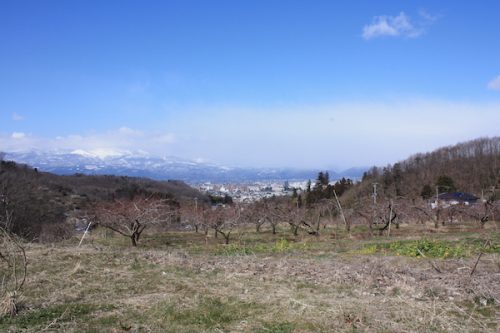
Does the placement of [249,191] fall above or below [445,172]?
below

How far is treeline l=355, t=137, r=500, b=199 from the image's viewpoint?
70.9 metres

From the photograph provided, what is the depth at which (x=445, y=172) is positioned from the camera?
8156 centimetres

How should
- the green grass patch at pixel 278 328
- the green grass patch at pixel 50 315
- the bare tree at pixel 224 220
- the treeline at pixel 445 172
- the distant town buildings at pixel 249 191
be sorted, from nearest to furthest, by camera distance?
the green grass patch at pixel 278 328 → the green grass patch at pixel 50 315 → the bare tree at pixel 224 220 → the treeline at pixel 445 172 → the distant town buildings at pixel 249 191

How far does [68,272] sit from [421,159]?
95104mm

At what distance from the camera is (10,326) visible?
586 centimetres

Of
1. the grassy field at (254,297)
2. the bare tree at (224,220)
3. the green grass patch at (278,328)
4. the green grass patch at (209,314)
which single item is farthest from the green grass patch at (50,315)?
the bare tree at (224,220)

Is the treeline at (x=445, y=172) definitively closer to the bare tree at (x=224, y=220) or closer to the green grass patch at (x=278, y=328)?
Result: the bare tree at (x=224, y=220)

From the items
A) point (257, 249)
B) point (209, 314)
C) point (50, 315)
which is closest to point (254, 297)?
point (209, 314)

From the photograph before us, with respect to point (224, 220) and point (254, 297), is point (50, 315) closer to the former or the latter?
point (254, 297)

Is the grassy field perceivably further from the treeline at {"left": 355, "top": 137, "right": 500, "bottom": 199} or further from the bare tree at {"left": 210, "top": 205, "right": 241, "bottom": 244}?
the treeline at {"left": 355, "top": 137, "right": 500, "bottom": 199}

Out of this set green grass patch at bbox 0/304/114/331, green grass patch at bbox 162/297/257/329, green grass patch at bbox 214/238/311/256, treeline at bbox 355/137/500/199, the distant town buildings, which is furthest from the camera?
the distant town buildings

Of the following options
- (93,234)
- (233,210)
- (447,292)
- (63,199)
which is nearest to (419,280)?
(447,292)

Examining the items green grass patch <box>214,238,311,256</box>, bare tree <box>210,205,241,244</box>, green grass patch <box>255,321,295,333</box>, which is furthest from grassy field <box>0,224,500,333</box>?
bare tree <box>210,205,241,244</box>

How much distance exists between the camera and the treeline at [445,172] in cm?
7094
